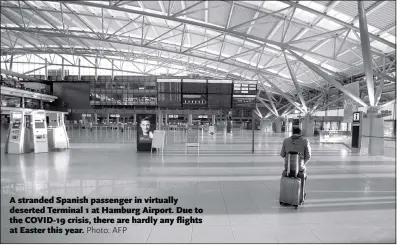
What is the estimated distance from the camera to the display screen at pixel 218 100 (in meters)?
24.7

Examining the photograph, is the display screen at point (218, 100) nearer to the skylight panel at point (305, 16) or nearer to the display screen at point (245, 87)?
the display screen at point (245, 87)

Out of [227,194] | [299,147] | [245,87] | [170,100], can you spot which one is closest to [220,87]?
[245,87]

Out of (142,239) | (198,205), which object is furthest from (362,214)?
(142,239)

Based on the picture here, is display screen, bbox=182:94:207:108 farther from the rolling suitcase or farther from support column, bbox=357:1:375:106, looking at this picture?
the rolling suitcase

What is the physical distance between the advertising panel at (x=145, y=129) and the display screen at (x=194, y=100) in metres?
8.95

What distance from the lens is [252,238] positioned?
13.8 ft

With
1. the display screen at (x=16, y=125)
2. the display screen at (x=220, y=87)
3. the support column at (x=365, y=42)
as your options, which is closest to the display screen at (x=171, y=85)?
the display screen at (x=220, y=87)

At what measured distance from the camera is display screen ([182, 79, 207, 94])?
24103 millimetres

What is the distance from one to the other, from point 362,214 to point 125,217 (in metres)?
4.69

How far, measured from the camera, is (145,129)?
15328 millimetres

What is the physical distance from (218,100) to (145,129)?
10.9 meters

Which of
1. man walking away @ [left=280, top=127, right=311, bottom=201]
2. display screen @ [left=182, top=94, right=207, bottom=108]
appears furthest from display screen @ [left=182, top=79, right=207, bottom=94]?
man walking away @ [left=280, top=127, right=311, bottom=201]

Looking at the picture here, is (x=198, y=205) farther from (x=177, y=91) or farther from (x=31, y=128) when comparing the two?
(x=177, y=91)

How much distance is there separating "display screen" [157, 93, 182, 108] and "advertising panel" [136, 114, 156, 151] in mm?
8991
